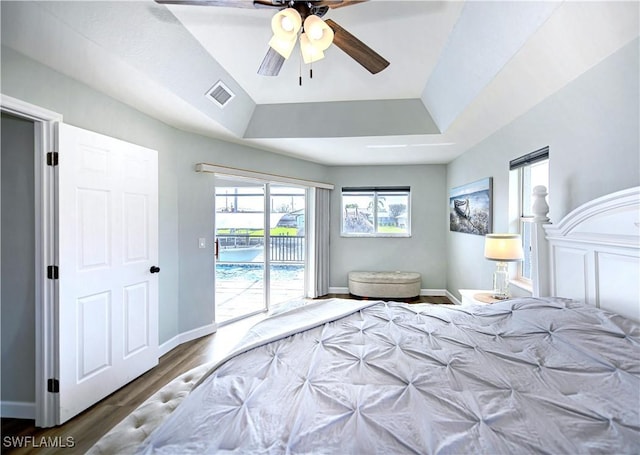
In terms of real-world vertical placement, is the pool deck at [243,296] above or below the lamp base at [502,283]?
below

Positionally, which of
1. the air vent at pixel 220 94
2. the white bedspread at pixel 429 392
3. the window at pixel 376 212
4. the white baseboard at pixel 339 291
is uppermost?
the air vent at pixel 220 94

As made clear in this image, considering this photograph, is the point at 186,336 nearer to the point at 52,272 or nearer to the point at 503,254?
the point at 52,272

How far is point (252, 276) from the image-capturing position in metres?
4.36

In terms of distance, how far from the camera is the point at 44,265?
75.1 inches

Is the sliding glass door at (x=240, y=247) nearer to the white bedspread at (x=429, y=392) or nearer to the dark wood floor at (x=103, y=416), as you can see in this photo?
the dark wood floor at (x=103, y=416)

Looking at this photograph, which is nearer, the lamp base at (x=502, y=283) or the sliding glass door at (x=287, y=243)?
the lamp base at (x=502, y=283)

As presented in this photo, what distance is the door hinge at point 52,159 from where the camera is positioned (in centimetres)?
190

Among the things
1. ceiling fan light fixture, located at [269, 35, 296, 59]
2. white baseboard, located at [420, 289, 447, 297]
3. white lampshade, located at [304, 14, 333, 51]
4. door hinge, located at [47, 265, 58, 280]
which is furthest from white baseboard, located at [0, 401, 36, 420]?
white baseboard, located at [420, 289, 447, 297]

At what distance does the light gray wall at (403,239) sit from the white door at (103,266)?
3.27m

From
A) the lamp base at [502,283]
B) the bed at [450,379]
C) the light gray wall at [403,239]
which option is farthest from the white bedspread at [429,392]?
the light gray wall at [403,239]

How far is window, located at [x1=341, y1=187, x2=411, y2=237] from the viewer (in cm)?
536

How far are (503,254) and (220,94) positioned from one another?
9.76 feet

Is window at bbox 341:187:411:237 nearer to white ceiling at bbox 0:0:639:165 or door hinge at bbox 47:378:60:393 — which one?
white ceiling at bbox 0:0:639:165

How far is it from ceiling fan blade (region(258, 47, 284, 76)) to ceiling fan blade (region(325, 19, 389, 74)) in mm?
368
